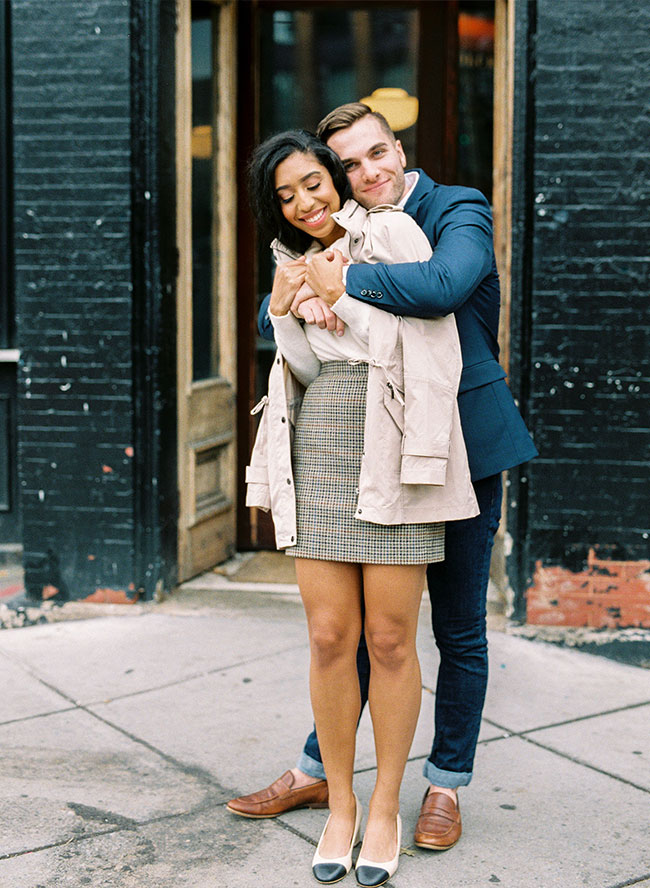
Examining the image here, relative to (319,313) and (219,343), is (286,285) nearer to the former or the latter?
(319,313)

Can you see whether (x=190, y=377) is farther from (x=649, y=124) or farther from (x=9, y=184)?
(x=649, y=124)

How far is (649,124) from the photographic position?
15.0 feet

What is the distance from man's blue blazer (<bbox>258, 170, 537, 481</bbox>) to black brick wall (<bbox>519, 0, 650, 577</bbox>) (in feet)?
5.73

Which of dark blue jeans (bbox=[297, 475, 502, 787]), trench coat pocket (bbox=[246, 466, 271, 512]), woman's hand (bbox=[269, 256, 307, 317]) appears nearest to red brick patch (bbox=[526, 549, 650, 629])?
dark blue jeans (bbox=[297, 475, 502, 787])

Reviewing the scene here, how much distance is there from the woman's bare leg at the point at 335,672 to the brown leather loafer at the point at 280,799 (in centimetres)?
29

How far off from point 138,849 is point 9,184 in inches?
156

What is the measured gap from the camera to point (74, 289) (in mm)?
5129

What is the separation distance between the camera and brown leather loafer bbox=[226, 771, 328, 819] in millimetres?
3180

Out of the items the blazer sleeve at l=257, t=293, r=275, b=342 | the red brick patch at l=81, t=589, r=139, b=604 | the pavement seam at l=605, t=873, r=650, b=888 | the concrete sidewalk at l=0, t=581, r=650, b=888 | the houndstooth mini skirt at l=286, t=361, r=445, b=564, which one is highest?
the blazer sleeve at l=257, t=293, r=275, b=342

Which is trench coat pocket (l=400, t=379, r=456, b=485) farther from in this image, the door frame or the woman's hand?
the door frame

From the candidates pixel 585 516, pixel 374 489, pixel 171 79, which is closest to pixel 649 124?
pixel 585 516

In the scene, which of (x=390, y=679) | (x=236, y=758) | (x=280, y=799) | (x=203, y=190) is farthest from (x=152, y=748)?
(x=203, y=190)

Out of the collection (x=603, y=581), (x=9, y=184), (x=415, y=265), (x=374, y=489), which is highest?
(x=9, y=184)

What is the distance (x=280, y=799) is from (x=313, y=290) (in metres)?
1.50
